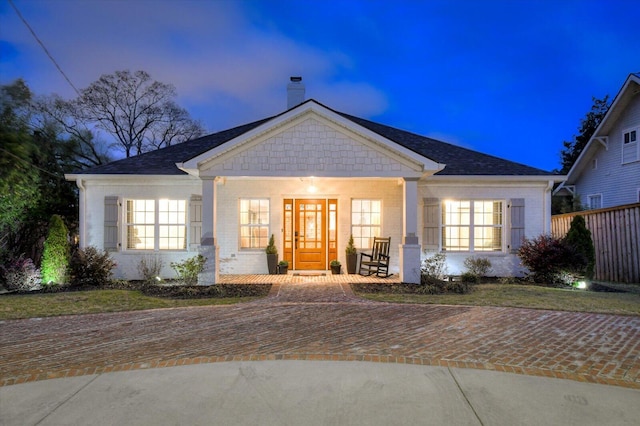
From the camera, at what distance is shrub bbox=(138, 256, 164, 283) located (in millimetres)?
10973

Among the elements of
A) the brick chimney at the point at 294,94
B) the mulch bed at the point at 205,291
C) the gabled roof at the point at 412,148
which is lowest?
the mulch bed at the point at 205,291

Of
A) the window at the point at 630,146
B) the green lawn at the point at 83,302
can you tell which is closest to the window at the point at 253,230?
the green lawn at the point at 83,302

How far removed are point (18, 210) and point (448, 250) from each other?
12.9 m

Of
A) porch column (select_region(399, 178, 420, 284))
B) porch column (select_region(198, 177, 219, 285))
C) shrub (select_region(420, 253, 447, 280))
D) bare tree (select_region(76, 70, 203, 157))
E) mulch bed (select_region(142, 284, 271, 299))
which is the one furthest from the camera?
bare tree (select_region(76, 70, 203, 157))

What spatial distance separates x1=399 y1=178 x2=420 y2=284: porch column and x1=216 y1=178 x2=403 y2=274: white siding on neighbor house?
1.75 m

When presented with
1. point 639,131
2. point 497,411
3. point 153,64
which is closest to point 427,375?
point 497,411

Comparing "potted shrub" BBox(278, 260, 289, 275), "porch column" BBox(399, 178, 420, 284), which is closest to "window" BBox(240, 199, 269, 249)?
"potted shrub" BBox(278, 260, 289, 275)

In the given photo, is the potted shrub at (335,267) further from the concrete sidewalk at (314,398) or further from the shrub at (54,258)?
the concrete sidewalk at (314,398)

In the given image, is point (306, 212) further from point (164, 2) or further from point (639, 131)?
point (639, 131)

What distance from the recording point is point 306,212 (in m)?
11.9

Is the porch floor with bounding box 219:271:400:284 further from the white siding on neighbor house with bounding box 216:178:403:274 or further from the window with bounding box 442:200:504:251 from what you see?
the window with bounding box 442:200:504:251

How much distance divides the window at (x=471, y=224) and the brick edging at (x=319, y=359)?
7.85 m

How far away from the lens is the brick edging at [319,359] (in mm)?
3834

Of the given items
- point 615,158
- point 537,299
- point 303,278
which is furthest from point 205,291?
point 615,158
